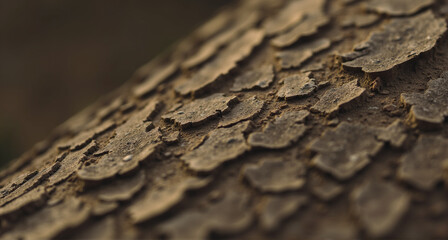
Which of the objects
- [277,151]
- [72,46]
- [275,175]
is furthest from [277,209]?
[72,46]

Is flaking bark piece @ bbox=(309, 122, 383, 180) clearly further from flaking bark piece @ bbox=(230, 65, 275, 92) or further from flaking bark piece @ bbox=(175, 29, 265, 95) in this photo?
flaking bark piece @ bbox=(175, 29, 265, 95)

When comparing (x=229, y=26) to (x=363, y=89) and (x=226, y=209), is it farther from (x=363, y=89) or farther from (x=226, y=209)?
(x=226, y=209)

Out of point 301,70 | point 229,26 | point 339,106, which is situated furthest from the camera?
point 229,26

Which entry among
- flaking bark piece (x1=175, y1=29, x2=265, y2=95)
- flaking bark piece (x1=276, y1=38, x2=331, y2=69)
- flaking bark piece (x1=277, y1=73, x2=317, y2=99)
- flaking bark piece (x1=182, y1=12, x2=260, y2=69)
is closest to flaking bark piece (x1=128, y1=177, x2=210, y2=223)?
flaking bark piece (x1=277, y1=73, x2=317, y2=99)

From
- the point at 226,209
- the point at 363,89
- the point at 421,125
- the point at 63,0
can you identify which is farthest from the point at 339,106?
the point at 63,0

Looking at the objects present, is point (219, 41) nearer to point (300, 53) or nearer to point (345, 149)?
point (300, 53)

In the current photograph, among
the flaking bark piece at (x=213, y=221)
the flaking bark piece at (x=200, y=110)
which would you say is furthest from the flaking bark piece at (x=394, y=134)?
the flaking bark piece at (x=200, y=110)
